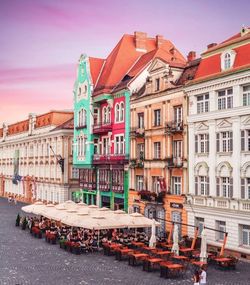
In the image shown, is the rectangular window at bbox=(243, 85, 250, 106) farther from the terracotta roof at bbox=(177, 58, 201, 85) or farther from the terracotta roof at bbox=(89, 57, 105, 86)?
the terracotta roof at bbox=(89, 57, 105, 86)

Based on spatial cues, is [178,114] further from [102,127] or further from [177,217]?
[102,127]

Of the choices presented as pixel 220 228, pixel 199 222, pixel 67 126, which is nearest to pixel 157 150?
pixel 199 222

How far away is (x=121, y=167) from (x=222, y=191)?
1651 centimetres

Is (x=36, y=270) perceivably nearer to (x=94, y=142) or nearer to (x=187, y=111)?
(x=187, y=111)

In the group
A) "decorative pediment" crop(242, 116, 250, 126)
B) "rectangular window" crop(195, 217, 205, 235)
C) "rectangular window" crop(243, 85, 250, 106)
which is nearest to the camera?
"decorative pediment" crop(242, 116, 250, 126)

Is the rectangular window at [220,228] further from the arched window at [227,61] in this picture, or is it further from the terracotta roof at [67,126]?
the terracotta roof at [67,126]

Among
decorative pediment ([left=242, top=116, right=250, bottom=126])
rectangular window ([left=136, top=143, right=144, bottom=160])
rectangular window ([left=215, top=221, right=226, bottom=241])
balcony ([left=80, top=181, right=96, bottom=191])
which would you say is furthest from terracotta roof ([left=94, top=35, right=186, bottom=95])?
rectangular window ([left=215, top=221, right=226, bottom=241])

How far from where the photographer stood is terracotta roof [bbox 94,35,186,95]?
2149 inches

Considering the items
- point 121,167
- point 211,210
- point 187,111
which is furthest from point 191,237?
point 121,167

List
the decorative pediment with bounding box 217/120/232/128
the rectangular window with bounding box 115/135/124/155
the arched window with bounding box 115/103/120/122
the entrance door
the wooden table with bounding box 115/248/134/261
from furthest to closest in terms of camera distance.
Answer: the arched window with bounding box 115/103/120/122, the rectangular window with bounding box 115/135/124/155, the entrance door, the decorative pediment with bounding box 217/120/232/128, the wooden table with bounding box 115/248/134/261

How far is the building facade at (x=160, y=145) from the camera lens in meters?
41.0

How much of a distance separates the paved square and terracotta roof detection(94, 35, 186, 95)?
24.0m

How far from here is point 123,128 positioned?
5022cm

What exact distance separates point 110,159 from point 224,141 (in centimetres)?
1858
